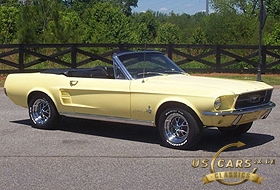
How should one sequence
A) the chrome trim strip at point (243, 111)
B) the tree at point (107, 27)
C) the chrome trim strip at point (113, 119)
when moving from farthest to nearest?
the tree at point (107, 27), the chrome trim strip at point (113, 119), the chrome trim strip at point (243, 111)

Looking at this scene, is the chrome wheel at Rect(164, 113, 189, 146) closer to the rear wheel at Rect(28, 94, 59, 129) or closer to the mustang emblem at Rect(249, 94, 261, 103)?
the mustang emblem at Rect(249, 94, 261, 103)

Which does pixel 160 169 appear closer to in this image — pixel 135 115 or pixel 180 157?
pixel 180 157

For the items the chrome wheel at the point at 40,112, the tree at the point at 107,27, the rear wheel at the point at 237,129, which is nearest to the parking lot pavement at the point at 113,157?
the rear wheel at the point at 237,129

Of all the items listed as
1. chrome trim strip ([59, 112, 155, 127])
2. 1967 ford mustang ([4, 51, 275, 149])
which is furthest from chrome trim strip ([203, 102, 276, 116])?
chrome trim strip ([59, 112, 155, 127])

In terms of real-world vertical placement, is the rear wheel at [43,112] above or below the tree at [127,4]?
below

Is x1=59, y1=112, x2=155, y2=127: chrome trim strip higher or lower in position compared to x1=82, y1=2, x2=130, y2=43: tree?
lower

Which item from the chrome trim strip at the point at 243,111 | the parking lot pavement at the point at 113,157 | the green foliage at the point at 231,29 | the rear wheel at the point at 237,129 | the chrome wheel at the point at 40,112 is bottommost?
the parking lot pavement at the point at 113,157

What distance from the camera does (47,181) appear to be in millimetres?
6000

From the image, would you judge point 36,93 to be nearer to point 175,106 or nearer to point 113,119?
point 113,119

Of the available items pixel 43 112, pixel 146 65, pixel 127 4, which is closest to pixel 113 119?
pixel 146 65

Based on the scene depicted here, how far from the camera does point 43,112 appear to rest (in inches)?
372

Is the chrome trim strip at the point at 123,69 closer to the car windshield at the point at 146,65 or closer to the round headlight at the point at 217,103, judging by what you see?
the car windshield at the point at 146,65

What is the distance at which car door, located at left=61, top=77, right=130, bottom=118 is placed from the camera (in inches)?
321

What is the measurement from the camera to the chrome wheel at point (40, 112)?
9359 millimetres
